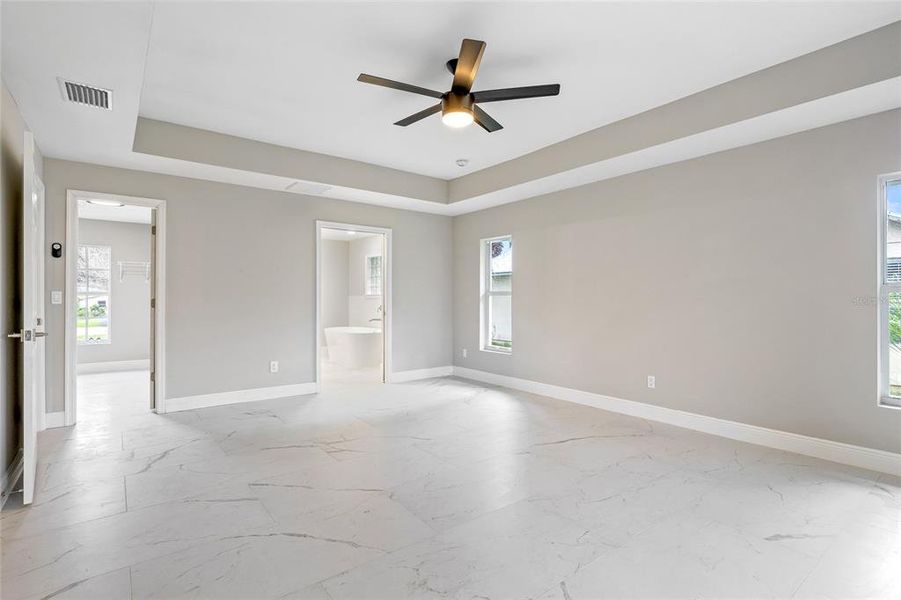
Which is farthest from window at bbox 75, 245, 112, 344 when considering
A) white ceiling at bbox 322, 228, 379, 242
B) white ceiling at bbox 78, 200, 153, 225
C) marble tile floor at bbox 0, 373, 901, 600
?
marble tile floor at bbox 0, 373, 901, 600

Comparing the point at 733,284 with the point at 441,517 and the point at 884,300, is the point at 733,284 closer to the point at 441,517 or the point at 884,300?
the point at 884,300

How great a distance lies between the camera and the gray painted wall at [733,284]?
3240mm

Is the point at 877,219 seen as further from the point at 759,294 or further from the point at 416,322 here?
the point at 416,322

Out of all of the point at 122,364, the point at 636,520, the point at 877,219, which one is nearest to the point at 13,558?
the point at 636,520

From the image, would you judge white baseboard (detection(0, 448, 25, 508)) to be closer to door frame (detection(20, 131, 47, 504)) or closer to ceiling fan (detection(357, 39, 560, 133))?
door frame (detection(20, 131, 47, 504))

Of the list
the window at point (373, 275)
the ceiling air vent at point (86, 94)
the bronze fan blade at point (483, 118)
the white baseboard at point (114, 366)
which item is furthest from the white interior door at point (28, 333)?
the window at point (373, 275)

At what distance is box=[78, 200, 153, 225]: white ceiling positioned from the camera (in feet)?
21.8

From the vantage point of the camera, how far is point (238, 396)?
5.14 m

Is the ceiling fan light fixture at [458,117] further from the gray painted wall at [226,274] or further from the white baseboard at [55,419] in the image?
the white baseboard at [55,419]

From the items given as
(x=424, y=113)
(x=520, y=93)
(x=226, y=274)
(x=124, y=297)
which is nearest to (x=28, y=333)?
(x=226, y=274)

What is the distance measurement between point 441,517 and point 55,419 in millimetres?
3971

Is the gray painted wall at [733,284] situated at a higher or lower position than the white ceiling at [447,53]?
lower

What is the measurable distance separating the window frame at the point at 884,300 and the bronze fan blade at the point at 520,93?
240cm

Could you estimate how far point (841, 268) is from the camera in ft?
10.8
